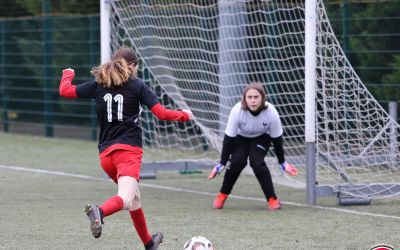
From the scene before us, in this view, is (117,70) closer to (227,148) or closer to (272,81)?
(227,148)

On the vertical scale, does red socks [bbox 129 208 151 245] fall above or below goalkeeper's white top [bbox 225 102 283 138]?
below

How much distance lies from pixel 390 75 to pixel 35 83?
861cm

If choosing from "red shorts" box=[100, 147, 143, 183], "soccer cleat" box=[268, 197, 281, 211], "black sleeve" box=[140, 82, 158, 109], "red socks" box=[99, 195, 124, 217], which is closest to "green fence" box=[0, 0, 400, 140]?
"soccer cleat" box=[268, 197, 281, 211]

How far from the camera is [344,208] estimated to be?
1006 centimetres

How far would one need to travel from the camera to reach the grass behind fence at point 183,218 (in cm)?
812

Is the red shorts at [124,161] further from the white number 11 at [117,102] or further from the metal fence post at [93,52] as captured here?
the metal fence post at [93,52]

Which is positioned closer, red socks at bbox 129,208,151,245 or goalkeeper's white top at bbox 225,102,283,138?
red socks at bbox 129,208,151,245

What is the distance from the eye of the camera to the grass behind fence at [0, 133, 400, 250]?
8.12 metres

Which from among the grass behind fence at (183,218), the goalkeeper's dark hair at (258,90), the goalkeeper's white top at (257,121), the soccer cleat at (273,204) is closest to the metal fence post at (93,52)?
the grass behind fence at (183,218)

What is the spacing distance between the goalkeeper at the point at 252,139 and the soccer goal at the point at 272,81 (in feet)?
1.16

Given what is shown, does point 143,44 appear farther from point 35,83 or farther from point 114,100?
point 35,83

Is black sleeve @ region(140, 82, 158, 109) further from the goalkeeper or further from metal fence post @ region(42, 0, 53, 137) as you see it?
metal fence post @ region(42, 0, 53, 137)

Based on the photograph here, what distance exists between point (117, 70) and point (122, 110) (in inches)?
12.1

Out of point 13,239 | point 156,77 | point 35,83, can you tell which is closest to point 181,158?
point 156,77
